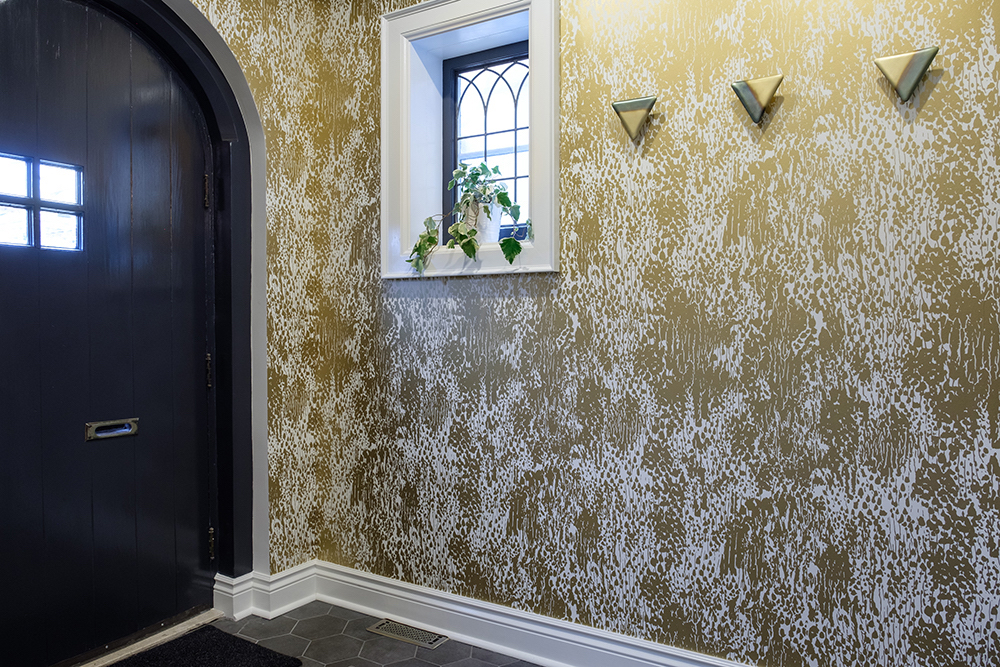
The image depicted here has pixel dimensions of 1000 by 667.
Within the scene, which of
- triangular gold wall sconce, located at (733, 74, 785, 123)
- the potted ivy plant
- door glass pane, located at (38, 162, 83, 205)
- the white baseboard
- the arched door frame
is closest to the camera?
triangular gold wall sconce, located at (733, 74, 785, 123)

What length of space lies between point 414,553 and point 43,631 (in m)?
1.16

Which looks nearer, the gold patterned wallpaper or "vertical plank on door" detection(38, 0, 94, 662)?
the gold patterned wallpaper

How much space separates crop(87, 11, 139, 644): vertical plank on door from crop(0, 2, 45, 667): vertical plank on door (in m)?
0.16

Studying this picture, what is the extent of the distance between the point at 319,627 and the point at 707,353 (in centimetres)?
170

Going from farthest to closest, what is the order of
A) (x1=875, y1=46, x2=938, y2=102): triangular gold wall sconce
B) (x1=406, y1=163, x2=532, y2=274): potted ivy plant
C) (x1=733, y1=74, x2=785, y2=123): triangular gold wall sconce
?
(x1=406, y1=163, x2=532, y2=274): potted ivy plant < (x1=733, y1=74, x2=785, y2=123): triangular gold wall sconce < (x1=875, y1=46, x2=938, y2=102): triangular gold wall sconce

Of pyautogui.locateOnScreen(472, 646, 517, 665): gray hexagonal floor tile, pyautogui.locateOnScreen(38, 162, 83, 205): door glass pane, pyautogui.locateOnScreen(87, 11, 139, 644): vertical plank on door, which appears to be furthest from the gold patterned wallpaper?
pyautogui.locateOnScreen(38, 162, 83, 205): door glass pane

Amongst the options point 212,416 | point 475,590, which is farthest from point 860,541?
point 212,416

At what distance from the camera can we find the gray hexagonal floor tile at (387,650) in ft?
6.82

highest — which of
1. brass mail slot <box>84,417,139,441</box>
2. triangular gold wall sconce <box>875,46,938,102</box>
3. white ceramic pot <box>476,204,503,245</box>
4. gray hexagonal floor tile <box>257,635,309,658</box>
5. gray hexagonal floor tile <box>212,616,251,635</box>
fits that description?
triangular gold wall sconce <box>875,46,938,102</box>

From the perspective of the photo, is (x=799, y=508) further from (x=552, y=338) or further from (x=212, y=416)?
(x=212, y=416)

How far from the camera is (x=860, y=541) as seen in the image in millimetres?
1679

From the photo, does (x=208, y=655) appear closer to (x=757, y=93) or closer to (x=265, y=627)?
(x=265, y=627)

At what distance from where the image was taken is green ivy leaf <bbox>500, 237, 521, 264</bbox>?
211cm

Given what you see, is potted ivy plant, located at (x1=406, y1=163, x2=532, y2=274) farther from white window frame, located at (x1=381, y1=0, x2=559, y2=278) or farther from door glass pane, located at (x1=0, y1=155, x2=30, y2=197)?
door glass pane, located at (x1=0, y1=155, x2=30, y2=197)
